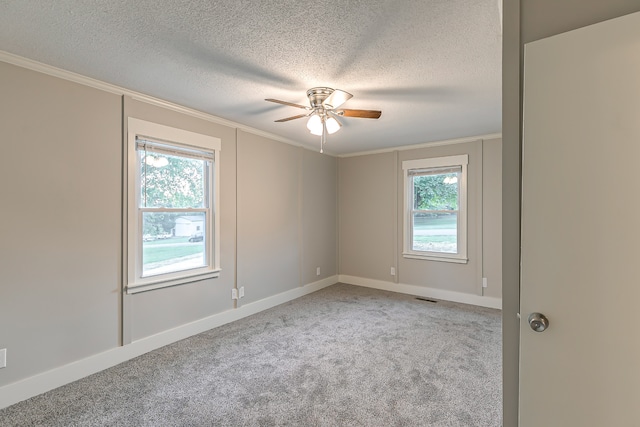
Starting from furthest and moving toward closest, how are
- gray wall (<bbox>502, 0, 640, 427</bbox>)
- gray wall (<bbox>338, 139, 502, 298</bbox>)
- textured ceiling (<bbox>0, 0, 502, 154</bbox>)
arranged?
gray wall (<bbox>338, 139, 502, 298</bbox>) < textured ceiling (<bbox>0, 0, 502, 154</bbox>) < gray wall (<bbox>502, 0, 640, 427</bbox>)

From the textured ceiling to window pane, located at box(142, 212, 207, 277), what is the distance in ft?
3.96

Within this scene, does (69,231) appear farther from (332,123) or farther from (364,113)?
(364,113)

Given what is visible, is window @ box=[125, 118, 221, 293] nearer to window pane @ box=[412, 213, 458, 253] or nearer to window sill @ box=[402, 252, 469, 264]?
window sill @ box=[402, 252, 469, 264]

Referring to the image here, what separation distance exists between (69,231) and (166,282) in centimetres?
96

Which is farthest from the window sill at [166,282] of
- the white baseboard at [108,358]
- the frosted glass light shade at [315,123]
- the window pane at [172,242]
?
the frosted glass light shade at [315,123]

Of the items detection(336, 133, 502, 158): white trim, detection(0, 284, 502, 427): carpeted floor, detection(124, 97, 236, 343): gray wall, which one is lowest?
detection(0, 284, 502, 427): carpeted floor

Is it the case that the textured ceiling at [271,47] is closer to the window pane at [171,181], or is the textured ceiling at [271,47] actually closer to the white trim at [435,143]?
the window pane at [171,181]

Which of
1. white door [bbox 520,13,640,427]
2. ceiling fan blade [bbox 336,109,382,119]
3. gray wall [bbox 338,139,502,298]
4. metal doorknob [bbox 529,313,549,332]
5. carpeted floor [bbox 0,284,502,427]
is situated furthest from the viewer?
gray wall [bbox 338,139,502,298]

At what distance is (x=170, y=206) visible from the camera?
3158mm

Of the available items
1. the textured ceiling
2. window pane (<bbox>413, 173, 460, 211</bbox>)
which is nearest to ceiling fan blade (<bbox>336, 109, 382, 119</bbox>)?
the textured ceiling

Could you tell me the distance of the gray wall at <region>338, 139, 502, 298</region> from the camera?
167 inches

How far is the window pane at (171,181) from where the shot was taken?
295 cm

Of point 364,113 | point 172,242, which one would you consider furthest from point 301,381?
point 364,113

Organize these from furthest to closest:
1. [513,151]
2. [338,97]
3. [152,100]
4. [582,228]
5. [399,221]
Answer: [399,221], [152,100], [338,97], [513,151], [582,228]
